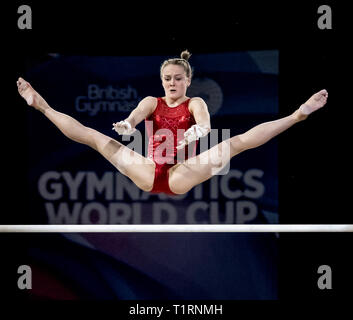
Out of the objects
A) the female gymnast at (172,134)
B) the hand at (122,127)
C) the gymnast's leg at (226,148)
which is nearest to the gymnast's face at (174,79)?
the female gymnast at (172,134)

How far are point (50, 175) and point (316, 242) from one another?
2.52 meters

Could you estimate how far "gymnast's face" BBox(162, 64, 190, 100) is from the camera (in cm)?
376

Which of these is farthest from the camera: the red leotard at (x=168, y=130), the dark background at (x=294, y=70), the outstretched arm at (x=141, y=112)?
the dark background at (x=294, y=70)

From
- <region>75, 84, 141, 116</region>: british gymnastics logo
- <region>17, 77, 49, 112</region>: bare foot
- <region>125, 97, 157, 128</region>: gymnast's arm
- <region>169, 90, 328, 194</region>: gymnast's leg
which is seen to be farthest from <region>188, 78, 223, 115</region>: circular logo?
<region>17, 77, 49, 112</region>: bare foot

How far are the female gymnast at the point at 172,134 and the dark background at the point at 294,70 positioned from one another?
33.6 inches

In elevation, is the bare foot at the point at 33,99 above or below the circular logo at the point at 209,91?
below

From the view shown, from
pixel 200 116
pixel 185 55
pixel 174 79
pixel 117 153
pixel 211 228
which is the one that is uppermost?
pixel 185 55

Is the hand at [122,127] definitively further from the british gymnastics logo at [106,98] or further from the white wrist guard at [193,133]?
the british gymnastics logo at [106,98]

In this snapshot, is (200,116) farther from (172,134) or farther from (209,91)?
(209,91)

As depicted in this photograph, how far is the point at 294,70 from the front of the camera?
4547mm

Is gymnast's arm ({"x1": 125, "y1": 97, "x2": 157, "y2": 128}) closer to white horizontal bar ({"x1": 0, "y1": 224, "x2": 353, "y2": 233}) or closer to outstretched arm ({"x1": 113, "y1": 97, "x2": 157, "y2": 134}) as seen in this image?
outstretched arm ({"x1": 113, "y1": 97, "x2": 157, "y2": 134})

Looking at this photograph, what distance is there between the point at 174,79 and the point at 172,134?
410 millimetres

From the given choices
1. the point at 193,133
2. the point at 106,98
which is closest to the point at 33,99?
the point at 106,98

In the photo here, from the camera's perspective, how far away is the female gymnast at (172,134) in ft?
11.7
